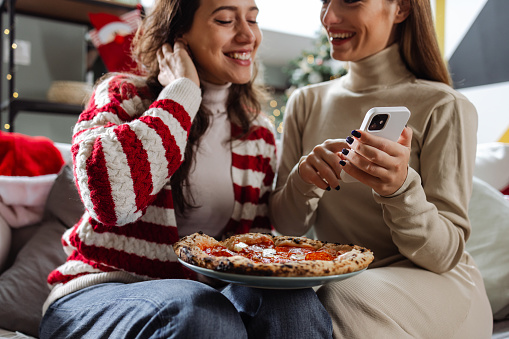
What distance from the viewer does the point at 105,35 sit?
2850 millimetres

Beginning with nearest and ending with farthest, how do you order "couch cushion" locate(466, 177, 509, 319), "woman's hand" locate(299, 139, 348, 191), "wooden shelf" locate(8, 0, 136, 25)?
"woman's hand" locate(299, 139, 348, 191) < "couch cushion" locate(466, 177, 509, 319) < "wooden shelf" locate(8, 0, 136, 25)

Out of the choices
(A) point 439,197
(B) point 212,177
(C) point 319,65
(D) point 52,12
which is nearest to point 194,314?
(B) point 212,177

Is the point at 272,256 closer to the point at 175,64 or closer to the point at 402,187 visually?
the point at 402,187

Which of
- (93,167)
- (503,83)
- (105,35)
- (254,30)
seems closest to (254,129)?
(254,30)

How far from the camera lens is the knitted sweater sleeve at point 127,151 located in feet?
3.25

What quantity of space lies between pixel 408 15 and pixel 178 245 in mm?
922

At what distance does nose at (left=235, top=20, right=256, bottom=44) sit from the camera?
4.27ft

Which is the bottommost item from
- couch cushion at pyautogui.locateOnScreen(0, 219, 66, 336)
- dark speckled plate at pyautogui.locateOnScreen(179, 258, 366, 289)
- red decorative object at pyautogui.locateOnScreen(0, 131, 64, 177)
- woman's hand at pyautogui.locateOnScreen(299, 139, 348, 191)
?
couch cushion at pyautogui.locateOnScreen(0, 219, 66, 336)

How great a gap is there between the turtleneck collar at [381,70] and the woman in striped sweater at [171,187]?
0.32 meters

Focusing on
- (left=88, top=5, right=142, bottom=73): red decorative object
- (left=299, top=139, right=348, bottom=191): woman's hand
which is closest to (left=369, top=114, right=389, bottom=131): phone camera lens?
(left=299, top=139, right=348, bottom=191): woman's hand

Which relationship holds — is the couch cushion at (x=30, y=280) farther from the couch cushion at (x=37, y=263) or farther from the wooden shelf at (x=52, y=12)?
the wooden shelf at (x=52, y=12)

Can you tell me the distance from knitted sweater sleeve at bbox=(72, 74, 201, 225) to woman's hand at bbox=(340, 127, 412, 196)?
1.32 feet

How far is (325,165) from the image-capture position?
3.60 ft

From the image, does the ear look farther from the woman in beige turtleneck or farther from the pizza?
the pizza
